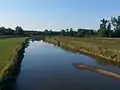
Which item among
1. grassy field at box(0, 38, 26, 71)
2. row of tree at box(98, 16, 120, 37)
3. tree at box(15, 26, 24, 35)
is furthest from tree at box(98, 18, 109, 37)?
tree at box(15, 26, 24, 35)

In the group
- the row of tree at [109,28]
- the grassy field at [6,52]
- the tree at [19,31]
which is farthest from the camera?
the tree at [19,31]

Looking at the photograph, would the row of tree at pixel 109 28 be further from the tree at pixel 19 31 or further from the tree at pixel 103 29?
the tree at pixel 19 31

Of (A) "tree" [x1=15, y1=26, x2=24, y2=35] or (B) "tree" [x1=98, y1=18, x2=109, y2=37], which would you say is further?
(A) "tree" [x1=15, y1=26, x2=24, y2=35]

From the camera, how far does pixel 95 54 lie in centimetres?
5406

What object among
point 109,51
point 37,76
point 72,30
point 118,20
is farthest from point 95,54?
point 72,30

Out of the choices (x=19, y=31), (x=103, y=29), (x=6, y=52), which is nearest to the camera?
(x=6, y=52)

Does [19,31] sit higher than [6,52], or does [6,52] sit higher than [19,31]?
[6,52]

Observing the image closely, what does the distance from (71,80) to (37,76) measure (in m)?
3.85

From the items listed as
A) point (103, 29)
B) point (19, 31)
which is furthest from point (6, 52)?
point (19, 31)

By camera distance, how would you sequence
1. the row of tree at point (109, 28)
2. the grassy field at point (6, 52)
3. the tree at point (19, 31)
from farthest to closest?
1. the tree at point (19, 31)
2. the row of tree at point (109, 28)
3. the grassy field at point (6, 52)

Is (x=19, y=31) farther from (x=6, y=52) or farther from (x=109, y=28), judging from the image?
(x=6, y=52)

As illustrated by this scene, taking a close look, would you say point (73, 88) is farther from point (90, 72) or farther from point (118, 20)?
point (118, 20)

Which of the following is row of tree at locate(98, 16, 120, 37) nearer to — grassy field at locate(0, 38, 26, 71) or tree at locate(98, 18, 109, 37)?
tree at locate(98, 18, 109, 37)

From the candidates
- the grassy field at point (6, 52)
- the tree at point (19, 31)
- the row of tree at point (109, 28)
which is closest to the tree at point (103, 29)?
the row of tree at point (109, 28)
